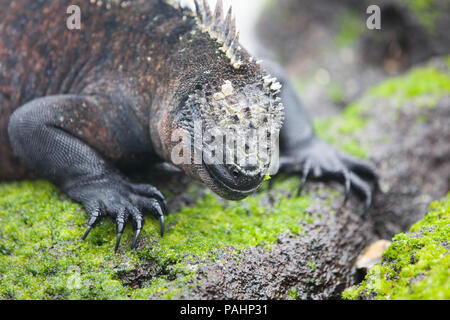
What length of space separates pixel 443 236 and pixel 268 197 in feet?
5.38

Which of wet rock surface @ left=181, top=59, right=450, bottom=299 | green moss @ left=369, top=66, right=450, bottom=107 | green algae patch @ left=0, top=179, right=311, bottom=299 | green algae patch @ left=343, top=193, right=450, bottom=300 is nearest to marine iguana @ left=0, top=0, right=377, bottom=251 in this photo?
green algae patch @ left=0, top=179, right=311, bottom=299

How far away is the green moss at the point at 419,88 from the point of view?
5820 mm

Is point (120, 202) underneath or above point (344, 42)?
underneath

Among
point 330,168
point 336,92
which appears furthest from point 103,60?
point 336,92

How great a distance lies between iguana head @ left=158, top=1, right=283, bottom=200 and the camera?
2.83 metres

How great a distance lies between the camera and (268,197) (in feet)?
13.6

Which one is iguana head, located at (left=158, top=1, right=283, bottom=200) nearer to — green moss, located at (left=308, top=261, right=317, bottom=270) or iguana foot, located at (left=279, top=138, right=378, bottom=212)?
green moss, located at (left=308, top=261, right=317, bottom=270)

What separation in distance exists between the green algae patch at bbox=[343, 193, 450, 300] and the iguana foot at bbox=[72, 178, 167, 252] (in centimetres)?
164

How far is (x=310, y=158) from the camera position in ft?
14.9

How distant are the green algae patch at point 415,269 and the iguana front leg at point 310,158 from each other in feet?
3.60

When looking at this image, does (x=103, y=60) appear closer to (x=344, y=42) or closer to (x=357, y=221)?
(x=357, y=221)

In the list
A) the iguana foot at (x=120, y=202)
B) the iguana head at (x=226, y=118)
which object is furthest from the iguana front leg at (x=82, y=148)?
the iguana head at (x=226, y=118)

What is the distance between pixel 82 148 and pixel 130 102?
2.02 ft
